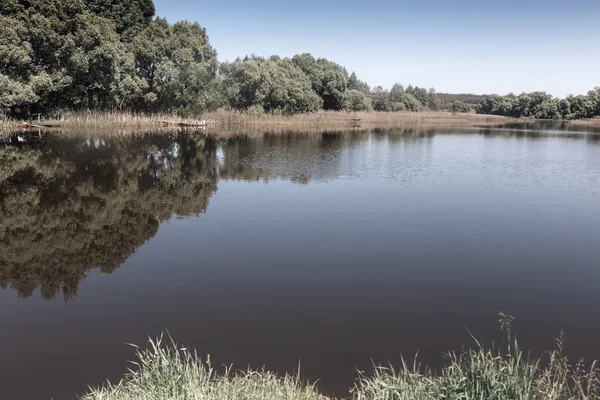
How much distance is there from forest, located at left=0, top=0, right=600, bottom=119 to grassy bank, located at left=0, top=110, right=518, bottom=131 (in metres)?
1.37

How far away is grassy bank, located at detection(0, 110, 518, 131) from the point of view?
124ft

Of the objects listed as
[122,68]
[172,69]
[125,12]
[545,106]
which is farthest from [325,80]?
[545,106]

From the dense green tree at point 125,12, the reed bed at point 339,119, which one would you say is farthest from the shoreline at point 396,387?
the dense green tree at point 125,12

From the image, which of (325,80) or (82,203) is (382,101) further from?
(82,203)

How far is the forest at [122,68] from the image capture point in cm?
3456

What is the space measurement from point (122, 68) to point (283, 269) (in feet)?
122

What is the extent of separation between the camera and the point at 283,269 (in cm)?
889

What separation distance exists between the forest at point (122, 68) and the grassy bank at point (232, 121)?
1372mm

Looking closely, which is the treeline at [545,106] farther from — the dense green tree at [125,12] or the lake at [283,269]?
the lake at [283,269]

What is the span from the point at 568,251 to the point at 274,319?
7338 millimetres

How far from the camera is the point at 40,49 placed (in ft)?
118

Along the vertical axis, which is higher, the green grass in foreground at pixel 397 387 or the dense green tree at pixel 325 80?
the dense green tree at pixel 325 80

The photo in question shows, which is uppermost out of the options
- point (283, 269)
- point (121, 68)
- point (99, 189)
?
point (121, 68)

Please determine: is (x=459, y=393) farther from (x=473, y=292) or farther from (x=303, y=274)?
(x=303, y=274)
